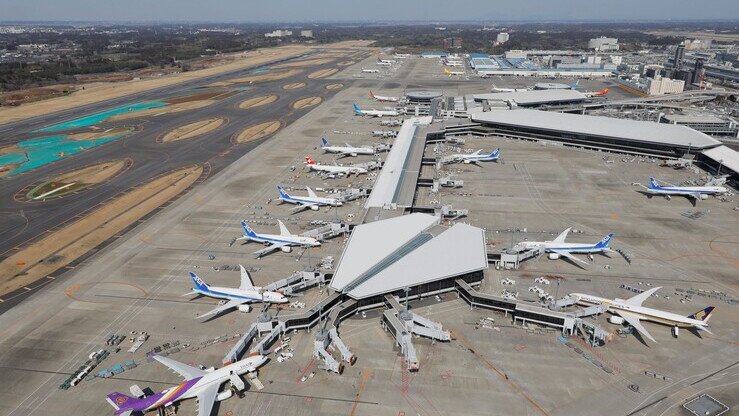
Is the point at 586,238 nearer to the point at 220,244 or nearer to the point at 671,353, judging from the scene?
the point at 671,353

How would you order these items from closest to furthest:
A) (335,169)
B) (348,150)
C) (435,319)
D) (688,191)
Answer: (435,319) → (688,191) → (335,169) → (348,150)

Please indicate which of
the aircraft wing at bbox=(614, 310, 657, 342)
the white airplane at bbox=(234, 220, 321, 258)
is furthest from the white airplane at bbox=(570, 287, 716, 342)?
the white airplane at bbox=(234, 220, 321, 258)

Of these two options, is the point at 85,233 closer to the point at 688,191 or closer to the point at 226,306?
the point at 226,306

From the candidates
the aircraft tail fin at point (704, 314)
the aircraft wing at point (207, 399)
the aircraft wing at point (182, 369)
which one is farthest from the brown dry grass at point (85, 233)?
the aircraft tail fin at point (704, 314)

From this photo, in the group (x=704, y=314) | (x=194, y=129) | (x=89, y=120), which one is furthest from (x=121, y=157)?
(x=704, y=314)

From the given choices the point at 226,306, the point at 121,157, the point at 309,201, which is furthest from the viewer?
the point at 121,157

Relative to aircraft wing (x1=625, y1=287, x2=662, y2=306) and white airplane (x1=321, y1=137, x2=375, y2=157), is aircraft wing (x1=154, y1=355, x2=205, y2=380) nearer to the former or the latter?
aircraft wing (x1=625, y1=287, x2=662, y2=306)
